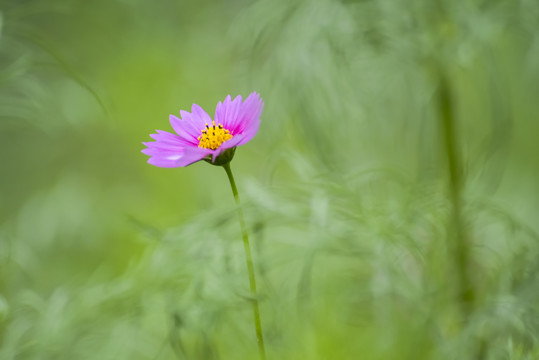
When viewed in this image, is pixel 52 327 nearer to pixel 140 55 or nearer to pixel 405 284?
pixel 405 284

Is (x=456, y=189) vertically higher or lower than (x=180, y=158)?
higher

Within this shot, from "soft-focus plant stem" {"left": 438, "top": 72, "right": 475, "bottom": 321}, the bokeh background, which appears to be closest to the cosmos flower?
the bokeh background

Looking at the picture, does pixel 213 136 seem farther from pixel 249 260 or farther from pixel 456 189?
pixel 456 189

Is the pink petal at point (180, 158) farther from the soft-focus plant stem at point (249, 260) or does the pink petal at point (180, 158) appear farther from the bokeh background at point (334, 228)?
the bokeh background at point (334, 228)

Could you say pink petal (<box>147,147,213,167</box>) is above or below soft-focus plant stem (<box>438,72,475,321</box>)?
below

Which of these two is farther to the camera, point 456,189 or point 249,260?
point 456,189

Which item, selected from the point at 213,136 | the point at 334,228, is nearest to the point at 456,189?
the point at 334,228

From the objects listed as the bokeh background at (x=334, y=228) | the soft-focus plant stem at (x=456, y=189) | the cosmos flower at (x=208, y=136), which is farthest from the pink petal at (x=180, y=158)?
the soft-focus plant stem at (x=456, y=189)

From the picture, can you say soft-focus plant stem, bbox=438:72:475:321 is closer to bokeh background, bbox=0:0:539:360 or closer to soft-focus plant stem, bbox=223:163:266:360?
bokeh background, bbox=0:0:539:360
